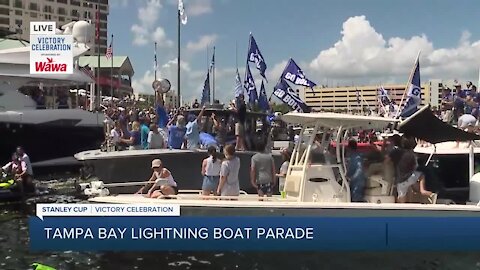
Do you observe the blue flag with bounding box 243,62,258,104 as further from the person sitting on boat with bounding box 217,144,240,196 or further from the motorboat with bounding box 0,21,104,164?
the person sitting on boat with bounding box 217,144,240,196

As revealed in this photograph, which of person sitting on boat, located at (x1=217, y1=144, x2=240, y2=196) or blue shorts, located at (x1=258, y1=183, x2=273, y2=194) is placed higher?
person sitting on boat, located at (x1=217, y1=144, x2=240, y2=196)

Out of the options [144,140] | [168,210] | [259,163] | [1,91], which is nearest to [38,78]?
[1,91]

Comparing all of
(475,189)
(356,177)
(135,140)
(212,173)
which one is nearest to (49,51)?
(135,140)

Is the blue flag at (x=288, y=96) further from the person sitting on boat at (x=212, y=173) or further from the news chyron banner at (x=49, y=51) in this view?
the person sitting on boat at (x=212, y=173)

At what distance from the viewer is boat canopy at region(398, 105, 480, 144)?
912 cm

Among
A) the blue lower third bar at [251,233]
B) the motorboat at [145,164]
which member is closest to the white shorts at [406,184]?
the blue lower third bar at [251,233]

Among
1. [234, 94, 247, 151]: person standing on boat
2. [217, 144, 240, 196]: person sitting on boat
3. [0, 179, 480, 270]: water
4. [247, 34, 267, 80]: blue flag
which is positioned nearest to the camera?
[0, 179, 480, 270]: water

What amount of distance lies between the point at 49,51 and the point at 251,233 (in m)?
9.44

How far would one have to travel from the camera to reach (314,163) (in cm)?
912

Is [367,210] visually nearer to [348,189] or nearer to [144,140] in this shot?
[348,189]

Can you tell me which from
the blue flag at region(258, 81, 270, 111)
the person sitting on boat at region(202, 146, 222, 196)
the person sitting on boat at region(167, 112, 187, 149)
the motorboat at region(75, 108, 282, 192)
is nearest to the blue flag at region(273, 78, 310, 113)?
the motorboat at region(75, 108, 282, 192)

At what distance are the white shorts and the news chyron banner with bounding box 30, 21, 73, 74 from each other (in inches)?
356

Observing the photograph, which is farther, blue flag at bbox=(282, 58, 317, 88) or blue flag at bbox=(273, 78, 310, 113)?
blue flag at bbox=(282, 58, 317, 88)

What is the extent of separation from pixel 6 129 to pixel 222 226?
14.8 metres
